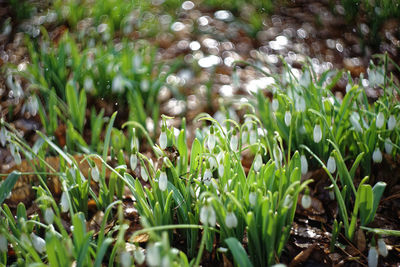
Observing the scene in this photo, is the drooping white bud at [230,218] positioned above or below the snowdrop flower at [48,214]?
above

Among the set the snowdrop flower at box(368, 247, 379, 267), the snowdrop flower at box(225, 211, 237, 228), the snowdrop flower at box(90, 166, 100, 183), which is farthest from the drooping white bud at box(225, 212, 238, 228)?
the snowdrop flower at box(90, 166, 100, 183)

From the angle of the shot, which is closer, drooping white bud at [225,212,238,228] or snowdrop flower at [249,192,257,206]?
drooping white bud at [225,212,238,228]

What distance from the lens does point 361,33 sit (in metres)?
3.49

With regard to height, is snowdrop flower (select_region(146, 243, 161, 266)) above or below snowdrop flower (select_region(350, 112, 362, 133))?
above

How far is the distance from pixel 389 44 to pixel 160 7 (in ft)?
7.49

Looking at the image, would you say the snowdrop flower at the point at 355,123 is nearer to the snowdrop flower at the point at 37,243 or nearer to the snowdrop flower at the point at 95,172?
the snowdrop flower at the point at 95,172

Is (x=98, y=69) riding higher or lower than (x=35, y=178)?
higher

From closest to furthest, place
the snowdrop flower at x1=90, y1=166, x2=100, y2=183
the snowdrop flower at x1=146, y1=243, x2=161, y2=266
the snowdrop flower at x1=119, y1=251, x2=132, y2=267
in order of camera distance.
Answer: the snowdrop flower at x1=146, y1=243, x2=161, y2=266 < the snowdrop flower at x1=119, y1=251, x2=132, y2=267 < the snowdrop flower at x1=90, y1=166, x2=100, y2=183

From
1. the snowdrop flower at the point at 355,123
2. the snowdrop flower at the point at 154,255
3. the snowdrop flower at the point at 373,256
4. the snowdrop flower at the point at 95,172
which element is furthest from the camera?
the snowdrop flower at the point at 355,123

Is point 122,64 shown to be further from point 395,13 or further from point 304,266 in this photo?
point 395,13

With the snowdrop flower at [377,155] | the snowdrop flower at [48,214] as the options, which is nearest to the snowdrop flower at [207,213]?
the snowdrop flower at [48,214]

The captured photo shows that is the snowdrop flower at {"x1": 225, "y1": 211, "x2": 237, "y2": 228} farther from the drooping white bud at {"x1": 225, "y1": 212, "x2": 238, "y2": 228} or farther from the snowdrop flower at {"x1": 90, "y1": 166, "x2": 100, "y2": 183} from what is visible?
the snowdrop flower at {"x1": 90, "y1": 166, "x2": 100, "y2": 183}

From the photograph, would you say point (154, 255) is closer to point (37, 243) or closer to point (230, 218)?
point (230, 218)

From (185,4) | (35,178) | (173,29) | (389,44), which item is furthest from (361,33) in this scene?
(35,178)
